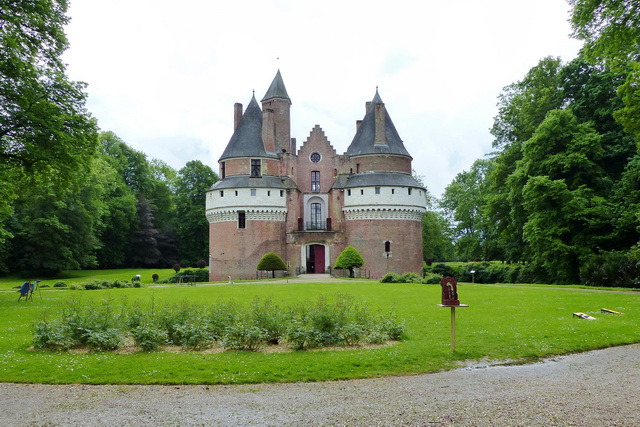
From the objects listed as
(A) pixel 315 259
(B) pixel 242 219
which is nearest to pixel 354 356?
(B) pixel 242 219

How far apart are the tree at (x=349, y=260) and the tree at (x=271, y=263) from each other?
4.33 meters

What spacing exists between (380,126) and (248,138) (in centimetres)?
1155

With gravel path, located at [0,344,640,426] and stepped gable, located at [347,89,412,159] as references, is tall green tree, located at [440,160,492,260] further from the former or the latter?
gravel path, located at [0,344,640,426]

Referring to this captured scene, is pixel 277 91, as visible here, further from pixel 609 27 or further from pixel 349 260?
pixel 609 27

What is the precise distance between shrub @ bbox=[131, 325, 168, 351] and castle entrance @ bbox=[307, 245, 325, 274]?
35.2 meters

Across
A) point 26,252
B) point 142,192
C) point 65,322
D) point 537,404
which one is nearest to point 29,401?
point 65,322

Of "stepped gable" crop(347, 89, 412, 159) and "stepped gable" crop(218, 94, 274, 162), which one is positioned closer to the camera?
"stepped gable" crop(218, 94, 274, 162)

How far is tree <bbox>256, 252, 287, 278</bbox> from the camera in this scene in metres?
41.7

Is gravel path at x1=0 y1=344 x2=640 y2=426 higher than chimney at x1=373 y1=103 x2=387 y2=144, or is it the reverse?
chimney at x1=373 y1=103 x2=387 y2=144

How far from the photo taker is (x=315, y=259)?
1839 inches

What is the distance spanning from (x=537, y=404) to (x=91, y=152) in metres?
20.0

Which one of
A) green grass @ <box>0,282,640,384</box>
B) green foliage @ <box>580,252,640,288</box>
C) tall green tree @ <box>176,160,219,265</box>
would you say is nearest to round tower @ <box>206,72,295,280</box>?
tall green tree @ <box>176,160,219,265</box>

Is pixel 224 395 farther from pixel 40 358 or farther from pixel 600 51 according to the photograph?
pixel 600 51

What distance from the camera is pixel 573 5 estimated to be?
2000 cm
